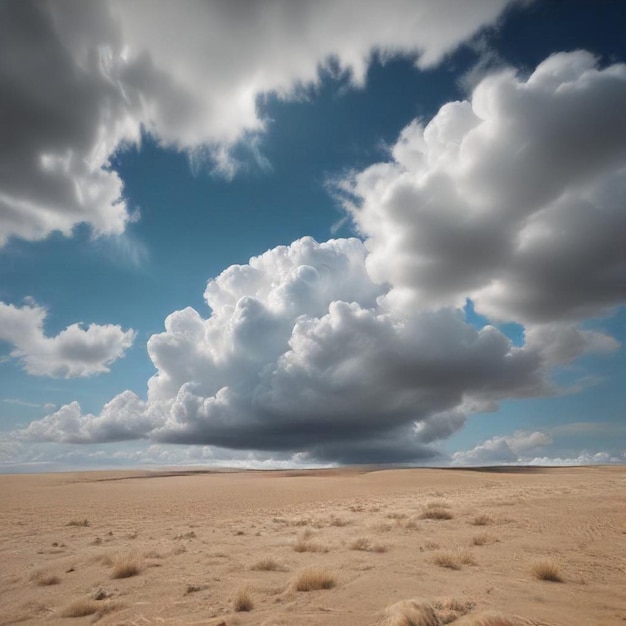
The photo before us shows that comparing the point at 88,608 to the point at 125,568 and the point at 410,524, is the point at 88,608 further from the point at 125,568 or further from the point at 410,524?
the point at 410,524

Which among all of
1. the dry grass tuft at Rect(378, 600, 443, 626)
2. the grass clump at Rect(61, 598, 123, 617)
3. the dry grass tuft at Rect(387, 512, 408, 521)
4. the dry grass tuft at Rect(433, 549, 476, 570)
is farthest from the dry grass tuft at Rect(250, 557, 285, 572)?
the dry grass tuft at Rect(387, 512, 408, 521)

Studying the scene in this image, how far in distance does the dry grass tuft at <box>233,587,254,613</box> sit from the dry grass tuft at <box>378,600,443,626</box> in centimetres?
273

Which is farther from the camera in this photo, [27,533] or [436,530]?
[27,533]

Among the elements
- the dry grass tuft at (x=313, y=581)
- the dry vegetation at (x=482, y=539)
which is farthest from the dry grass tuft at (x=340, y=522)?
the dry grass tuft at (x=313, y=581)

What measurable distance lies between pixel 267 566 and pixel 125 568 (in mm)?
3794

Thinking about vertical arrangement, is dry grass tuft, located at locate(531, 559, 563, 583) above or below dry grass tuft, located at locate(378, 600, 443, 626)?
above

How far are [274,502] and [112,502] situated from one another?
1549 centimetres

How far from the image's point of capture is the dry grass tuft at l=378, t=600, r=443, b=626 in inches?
270

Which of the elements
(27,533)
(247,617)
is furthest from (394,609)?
(27,533)

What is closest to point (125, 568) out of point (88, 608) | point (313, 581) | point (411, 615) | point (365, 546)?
point (88, 608)

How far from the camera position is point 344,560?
11992 millimetres

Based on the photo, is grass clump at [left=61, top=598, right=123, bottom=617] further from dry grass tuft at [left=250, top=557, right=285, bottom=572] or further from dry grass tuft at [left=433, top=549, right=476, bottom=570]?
dry grass tuft at [left=433, top=549, right=476, bottom=570]

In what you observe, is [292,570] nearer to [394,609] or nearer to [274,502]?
[394,609]

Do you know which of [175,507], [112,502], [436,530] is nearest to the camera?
[436,530]
